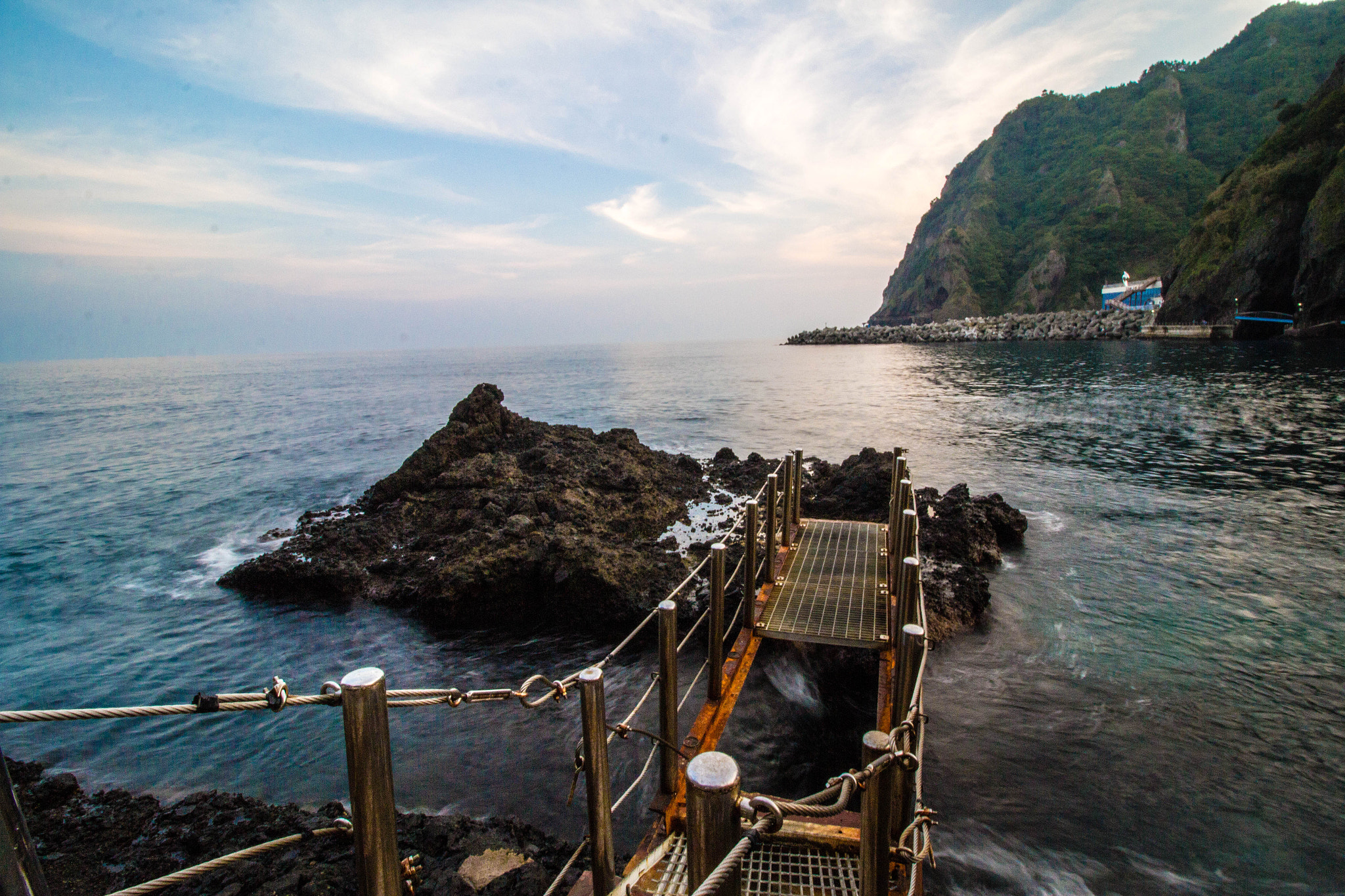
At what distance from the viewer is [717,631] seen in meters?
6.09

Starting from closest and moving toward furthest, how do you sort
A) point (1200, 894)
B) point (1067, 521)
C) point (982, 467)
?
point (1200, 894) < point (1067, 521) < point (982, 467)

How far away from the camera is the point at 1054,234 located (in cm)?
12038

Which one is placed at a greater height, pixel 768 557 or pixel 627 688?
pixel 768 557

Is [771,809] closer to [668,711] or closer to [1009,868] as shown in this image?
[668,711]

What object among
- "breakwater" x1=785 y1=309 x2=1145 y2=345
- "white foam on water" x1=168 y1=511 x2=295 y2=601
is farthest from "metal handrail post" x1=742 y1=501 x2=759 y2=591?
"breakwater" x1=785 y1=309 x2=1145 y2=345

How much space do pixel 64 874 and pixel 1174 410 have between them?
38.6 metres

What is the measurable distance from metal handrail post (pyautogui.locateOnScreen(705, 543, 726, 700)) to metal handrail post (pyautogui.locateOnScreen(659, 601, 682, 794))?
2.92 ft

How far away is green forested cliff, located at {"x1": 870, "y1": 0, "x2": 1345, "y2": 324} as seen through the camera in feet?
369

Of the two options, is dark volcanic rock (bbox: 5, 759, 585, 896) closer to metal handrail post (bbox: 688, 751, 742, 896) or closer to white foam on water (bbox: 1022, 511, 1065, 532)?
metal handrail post (bbox: 688, 751, 742, 896)

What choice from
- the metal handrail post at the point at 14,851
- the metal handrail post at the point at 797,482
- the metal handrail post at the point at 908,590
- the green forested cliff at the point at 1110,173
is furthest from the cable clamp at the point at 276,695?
the green forested cliff at the point at 1110,173

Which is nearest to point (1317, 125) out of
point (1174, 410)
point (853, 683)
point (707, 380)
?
point (1174, 410)

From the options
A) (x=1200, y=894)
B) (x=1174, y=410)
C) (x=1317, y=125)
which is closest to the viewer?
(x=1200, y=894)

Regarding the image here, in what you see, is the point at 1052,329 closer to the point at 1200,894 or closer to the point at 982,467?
the point at 982,467

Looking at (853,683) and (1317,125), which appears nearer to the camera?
(853,683)
